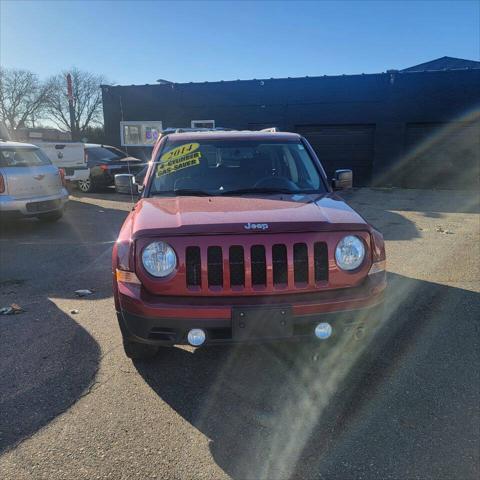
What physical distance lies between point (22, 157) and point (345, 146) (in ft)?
41.9

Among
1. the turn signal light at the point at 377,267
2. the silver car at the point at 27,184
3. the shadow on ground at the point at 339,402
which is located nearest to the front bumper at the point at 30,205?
the silver car at the point at 27,184

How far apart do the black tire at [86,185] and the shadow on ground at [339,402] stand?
12.6m

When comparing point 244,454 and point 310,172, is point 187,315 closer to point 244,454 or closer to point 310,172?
point 244,454

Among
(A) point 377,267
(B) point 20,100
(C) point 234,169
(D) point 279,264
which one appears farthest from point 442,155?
(B) point 20,100

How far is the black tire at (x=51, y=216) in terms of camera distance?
9373 mm

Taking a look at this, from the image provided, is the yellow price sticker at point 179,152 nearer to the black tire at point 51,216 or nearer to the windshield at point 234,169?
the windshield at point 234,169

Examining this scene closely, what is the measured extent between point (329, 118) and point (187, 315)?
16.5 m

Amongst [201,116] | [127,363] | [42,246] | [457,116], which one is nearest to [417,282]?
[127,363]

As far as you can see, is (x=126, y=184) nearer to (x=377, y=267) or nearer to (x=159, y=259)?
(x=159, y=259)

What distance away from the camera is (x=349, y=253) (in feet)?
10.0

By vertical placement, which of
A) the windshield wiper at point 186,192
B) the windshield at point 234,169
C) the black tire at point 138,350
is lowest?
the black tire at point 138,350

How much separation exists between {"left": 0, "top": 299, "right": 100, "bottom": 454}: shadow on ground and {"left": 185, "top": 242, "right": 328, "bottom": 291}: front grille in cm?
125

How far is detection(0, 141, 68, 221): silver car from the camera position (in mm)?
8414

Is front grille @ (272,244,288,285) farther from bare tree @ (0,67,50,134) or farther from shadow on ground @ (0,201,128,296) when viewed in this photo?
bare tree @ (0,67,50,134)
